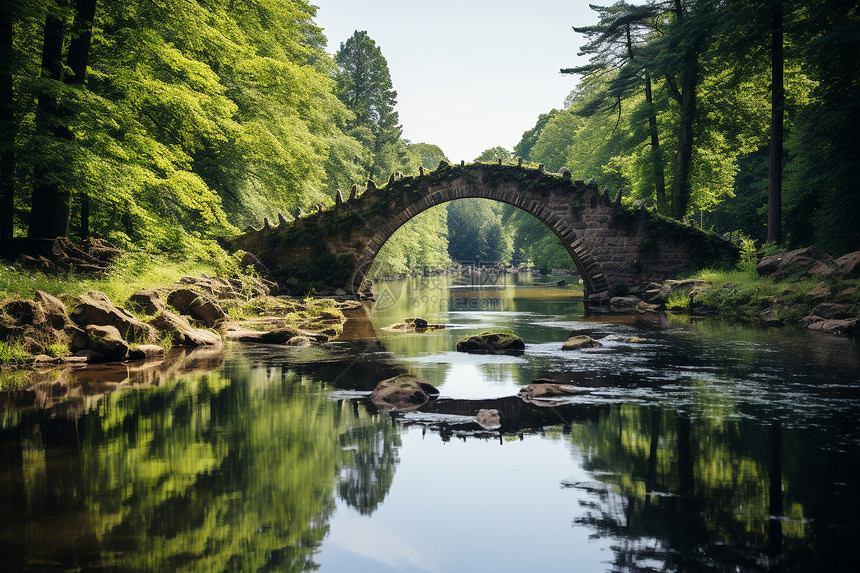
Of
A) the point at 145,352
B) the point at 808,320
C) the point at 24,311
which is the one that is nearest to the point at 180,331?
the point at 145,352

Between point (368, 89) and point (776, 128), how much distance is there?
33.0m

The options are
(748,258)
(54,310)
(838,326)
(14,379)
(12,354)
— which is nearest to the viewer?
(14,379)

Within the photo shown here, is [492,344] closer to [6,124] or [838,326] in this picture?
[838,326]

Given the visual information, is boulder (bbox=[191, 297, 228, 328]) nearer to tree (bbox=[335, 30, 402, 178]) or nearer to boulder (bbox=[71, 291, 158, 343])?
boulder (bbox=[71, 291, 158, 343])

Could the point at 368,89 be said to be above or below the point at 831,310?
above

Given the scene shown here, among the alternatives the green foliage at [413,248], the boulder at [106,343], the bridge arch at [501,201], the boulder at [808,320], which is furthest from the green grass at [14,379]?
the green foliage at [413,248]

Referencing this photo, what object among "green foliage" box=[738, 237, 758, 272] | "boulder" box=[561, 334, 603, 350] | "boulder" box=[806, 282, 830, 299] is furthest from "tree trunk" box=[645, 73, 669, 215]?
"boulder" box=[561, 334, 603, 350]

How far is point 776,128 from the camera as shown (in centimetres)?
2023

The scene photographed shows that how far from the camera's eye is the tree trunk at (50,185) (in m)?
12.5

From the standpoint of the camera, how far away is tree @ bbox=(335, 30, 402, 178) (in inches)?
1869

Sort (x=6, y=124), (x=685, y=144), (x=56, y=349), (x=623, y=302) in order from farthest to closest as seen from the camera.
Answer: (x=685, y=144) → (x=623, y=302) → (x=6, y=124) → (x=56, y=349)

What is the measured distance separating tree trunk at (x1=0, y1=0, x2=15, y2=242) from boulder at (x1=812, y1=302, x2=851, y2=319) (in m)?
16.4

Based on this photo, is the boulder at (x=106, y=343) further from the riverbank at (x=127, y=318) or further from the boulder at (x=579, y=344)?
the boulder at (x=579, y=344)

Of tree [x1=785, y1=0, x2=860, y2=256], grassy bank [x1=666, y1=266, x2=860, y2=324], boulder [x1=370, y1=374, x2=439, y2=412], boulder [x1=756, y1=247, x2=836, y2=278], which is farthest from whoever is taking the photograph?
tree [x1=785, y1=0, x2=860, y2=256]
